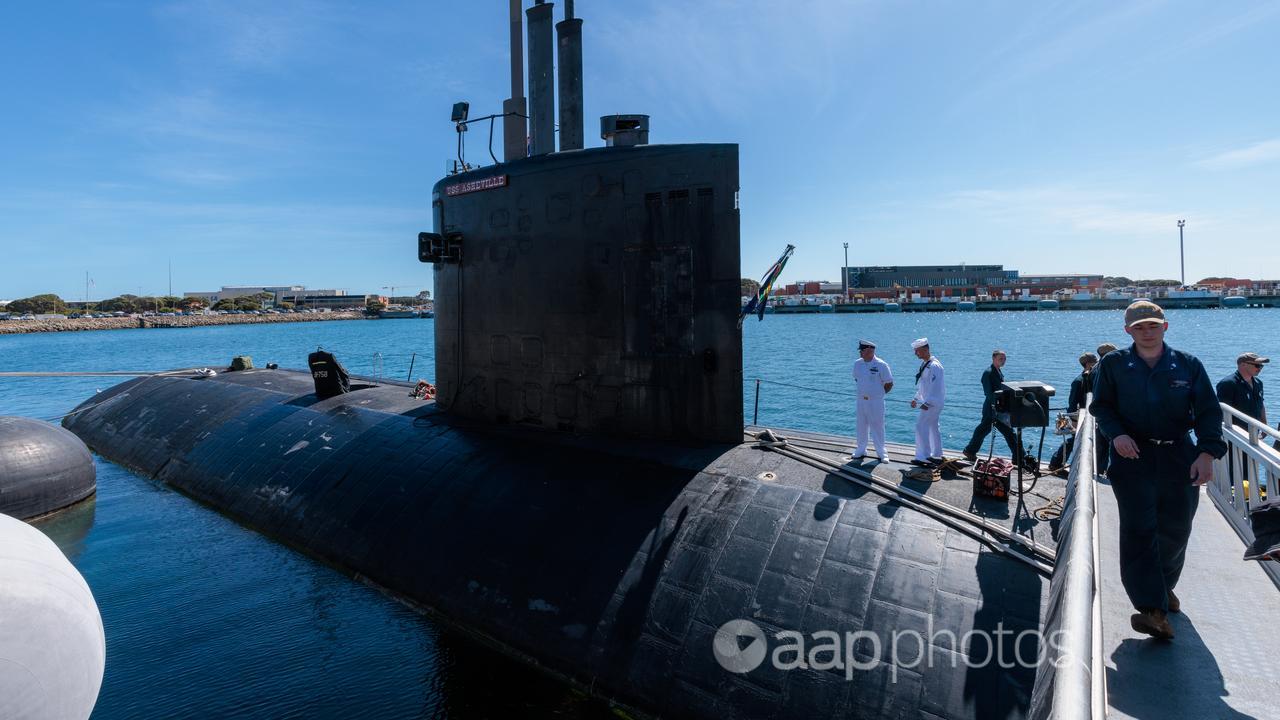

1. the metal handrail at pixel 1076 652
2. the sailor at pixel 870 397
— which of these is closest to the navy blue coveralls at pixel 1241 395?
the sailor at pixel 870 397

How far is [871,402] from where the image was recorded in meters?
7.66

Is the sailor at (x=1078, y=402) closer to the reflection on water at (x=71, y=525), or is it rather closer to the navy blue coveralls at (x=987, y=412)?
→ the navy blue coveralls at (x=987, y=412)

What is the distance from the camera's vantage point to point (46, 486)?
1082 cm

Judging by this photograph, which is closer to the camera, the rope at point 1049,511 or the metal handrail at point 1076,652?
the metal handrail at point 1076,652

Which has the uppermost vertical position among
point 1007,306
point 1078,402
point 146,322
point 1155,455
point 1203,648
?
point 1007,306

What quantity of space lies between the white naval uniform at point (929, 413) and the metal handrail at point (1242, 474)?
233cm

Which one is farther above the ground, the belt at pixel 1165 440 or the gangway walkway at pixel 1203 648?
the belt at pixel 1165 440

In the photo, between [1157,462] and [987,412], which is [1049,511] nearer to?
[1157,462]

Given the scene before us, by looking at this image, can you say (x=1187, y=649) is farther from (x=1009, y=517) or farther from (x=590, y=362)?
(x=590, y=362)

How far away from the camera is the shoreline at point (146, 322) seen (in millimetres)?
107375

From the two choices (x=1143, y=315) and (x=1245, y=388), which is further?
(x=1245, y=388)

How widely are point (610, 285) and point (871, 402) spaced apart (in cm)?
321

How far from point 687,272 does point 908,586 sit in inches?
143

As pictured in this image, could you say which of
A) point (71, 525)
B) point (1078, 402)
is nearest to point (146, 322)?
point (71, 525)
